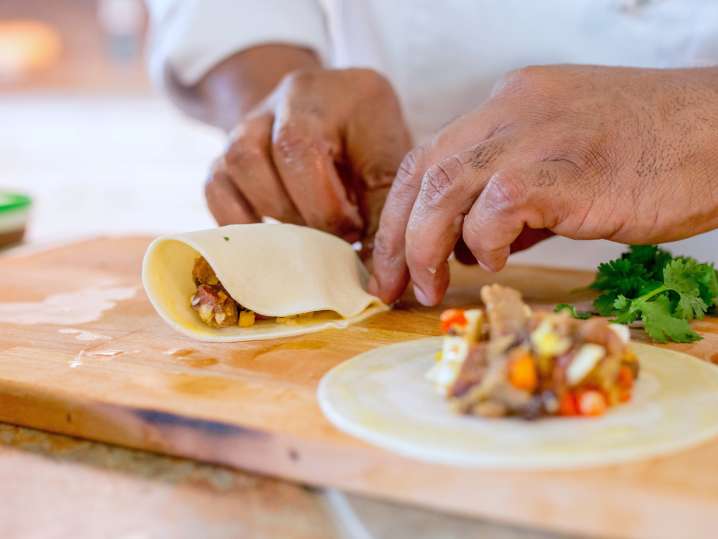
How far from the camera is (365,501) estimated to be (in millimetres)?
1066

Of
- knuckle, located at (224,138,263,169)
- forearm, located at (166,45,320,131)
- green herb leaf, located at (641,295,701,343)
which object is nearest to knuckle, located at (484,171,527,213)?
green herb leaf, located at (641,295,701,343)

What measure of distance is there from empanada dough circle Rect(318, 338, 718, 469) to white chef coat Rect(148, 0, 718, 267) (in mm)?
998

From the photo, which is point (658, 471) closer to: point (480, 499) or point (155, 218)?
point (480, 499)

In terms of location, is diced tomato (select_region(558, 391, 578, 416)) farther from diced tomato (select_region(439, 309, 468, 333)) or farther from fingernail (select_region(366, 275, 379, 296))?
fingernail (select_region(366, 275, 379, 296))

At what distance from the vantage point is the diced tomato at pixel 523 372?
1.12 m

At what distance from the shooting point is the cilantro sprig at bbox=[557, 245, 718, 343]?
1.56 m

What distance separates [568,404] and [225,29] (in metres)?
1.80

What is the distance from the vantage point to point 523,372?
44.2 inches

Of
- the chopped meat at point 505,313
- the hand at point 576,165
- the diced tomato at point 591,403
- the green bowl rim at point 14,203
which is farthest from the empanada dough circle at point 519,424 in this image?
the green bowl rim at point 14,203

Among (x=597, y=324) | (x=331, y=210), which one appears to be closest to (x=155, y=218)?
(x=331, y=210)

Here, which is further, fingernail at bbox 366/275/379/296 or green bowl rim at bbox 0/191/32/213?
green bowl rim at bbox 0/191/32/213

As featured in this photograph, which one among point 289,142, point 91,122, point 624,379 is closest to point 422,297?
point 289,142

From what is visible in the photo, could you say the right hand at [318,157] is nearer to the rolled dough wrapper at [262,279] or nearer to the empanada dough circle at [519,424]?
the rolled dough wrapper at [262,279]

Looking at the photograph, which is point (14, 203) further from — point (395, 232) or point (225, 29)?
point (395, 232)
